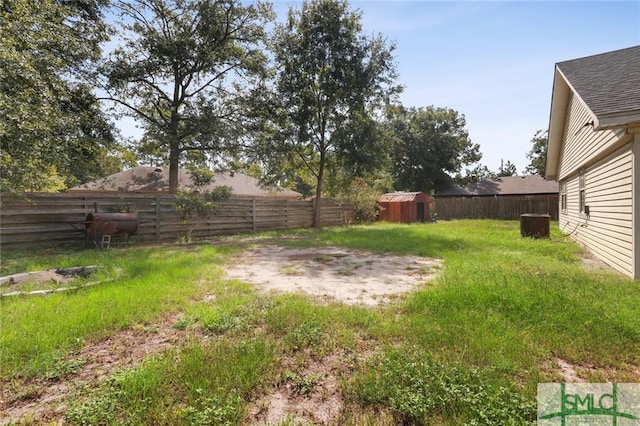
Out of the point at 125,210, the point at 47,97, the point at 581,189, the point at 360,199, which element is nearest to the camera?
the point at 47,97

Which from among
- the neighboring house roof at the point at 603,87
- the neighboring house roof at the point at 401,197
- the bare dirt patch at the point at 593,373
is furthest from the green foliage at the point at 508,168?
the bare dirt patch at the point at 593,373

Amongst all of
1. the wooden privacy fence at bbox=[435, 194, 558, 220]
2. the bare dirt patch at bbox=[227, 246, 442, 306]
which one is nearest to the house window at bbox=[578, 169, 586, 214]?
the bare dirt patch at bbox=[227, 246, 442, 306]

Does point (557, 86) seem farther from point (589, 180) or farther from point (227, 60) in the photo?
point (227, 60)

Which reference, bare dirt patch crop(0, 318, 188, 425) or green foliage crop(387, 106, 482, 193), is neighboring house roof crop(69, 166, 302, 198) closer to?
bare dirt patch crop(0, 318, 188, 425)

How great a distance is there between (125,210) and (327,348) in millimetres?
8960

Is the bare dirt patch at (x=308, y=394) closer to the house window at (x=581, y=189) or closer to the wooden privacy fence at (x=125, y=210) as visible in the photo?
the wooden privacy fence at (x=125, y=210)

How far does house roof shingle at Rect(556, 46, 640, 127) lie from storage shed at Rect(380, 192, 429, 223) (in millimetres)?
12127

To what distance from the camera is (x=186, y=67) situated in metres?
12.8

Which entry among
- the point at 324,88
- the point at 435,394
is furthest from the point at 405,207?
the point at 435,394

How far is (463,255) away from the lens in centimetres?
663

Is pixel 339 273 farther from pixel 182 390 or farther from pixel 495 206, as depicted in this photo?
pixel 495 206

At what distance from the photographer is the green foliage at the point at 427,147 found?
3147 centimetres

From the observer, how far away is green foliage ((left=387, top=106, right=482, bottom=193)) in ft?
103

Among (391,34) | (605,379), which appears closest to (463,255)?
(605,379)
